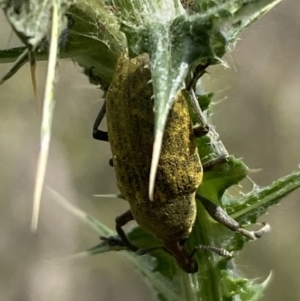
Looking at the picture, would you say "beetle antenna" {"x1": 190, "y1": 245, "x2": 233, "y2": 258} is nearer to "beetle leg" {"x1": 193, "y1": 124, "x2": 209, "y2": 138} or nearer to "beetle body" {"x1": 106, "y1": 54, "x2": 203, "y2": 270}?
"beetle body" {"x1": 106, "y1": 54, "x2": 203, "y2": 270}

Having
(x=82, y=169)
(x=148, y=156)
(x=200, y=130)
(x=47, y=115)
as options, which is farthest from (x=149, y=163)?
(x=82, y=169)

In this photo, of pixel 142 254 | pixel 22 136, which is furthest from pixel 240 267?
pixel 22 136

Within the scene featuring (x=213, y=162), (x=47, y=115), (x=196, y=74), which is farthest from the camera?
(x=213, y=162)

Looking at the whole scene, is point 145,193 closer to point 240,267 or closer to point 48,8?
point 240,267

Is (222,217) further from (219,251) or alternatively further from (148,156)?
(148,156)

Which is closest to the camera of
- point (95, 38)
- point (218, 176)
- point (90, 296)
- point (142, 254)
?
point (95, 38)

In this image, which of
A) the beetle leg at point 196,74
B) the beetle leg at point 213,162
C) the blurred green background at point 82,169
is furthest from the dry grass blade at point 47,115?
the blurred green background at point 82,169

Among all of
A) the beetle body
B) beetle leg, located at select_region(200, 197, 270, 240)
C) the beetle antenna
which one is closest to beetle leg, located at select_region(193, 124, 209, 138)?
the beetle body
